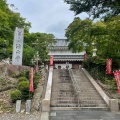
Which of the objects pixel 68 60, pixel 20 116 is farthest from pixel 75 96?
pixel 68 60

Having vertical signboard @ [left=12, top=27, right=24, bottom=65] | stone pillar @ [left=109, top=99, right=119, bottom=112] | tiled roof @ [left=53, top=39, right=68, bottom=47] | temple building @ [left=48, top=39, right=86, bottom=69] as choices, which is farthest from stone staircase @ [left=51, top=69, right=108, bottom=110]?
tiled roof @ [left=53, top=39, right=68, bottom=47]

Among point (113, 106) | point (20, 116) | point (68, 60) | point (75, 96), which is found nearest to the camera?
point (20, 116)

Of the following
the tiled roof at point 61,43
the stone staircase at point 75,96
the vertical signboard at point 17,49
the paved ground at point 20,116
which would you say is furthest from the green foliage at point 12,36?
the tiled roof at point 61,43

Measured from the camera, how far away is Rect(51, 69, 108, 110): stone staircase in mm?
12259

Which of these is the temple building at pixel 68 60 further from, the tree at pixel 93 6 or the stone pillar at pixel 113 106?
the stone pillar at pixel 113 106

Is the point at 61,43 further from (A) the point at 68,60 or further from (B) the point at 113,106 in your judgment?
(B) the point at 113,106

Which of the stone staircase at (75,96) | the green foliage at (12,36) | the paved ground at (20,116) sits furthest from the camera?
the green foliage at (12,36)

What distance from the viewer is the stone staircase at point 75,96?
40.2 feet

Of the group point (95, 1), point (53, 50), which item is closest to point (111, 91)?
point (95, 1)

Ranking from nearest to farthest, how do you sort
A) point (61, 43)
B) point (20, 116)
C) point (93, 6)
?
point (20, 116) < point (93, 6) < point (61, 43)

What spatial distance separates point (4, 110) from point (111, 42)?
8989 mm

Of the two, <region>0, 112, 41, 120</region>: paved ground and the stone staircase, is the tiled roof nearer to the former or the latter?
the stone staircase

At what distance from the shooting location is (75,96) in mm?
13719

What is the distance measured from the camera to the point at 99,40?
17.0 meters
